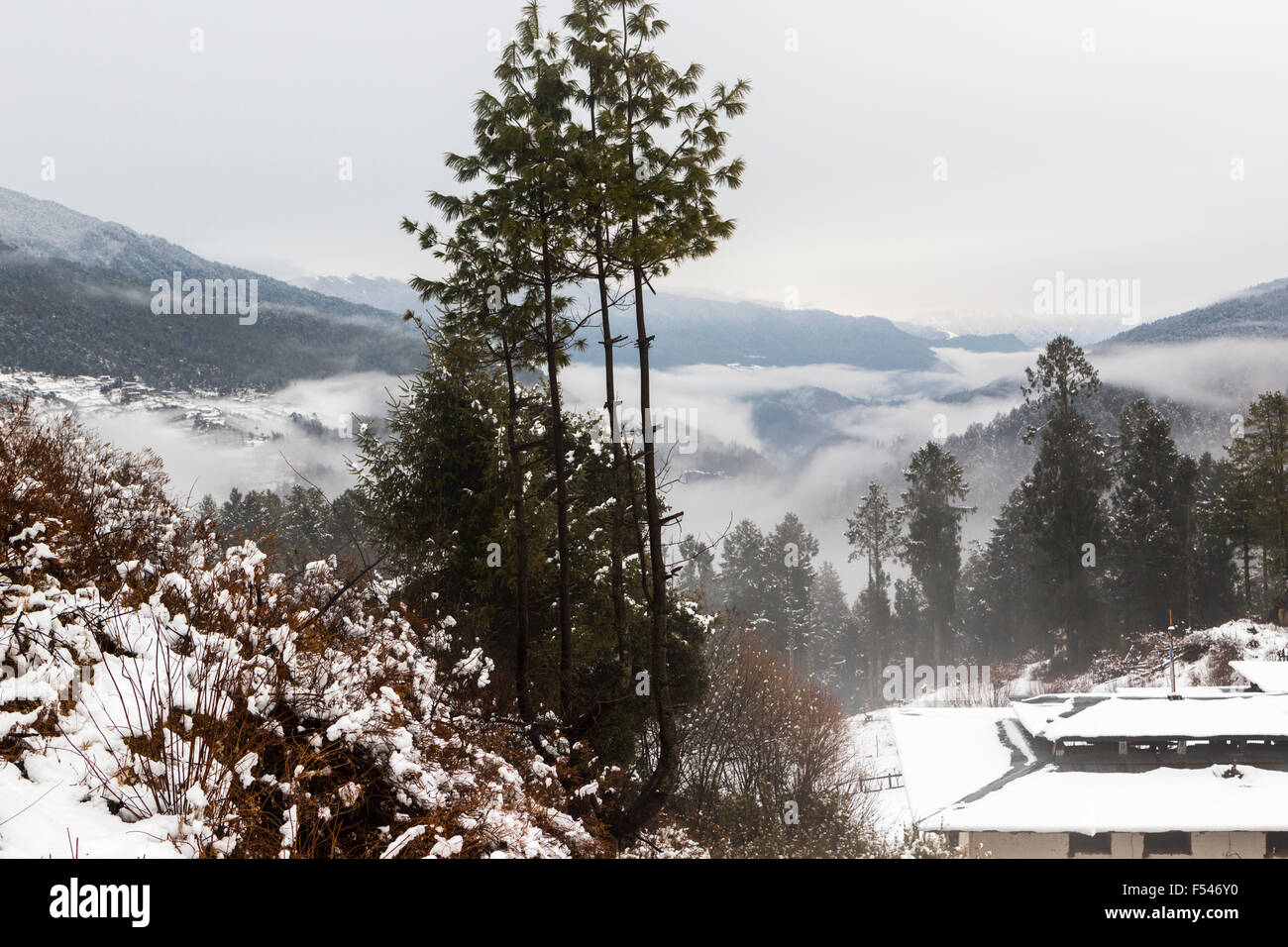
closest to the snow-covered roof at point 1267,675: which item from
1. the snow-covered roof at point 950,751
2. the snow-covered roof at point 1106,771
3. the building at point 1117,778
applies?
the building at point 1117,778

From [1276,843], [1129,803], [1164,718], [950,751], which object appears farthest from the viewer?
[950,751]

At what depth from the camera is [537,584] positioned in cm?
1794

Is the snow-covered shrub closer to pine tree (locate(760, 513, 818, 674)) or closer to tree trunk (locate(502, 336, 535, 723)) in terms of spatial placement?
tree trunk (locate(502, 336, 535, 723))

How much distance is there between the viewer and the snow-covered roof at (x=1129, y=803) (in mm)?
19109

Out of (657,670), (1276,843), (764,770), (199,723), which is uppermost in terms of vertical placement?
(199,723)

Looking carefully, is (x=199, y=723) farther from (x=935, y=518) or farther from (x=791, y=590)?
(x=791, y=590)

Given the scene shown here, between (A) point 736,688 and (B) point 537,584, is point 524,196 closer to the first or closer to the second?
(B) point 537,584

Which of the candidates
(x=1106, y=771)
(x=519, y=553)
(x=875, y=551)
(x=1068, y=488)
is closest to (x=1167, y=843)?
(x=1106, y=771)

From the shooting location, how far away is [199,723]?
4766 millimetres

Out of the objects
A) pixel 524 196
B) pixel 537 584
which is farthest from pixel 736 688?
pixel 524 196

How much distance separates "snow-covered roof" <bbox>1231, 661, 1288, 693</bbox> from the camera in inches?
1032

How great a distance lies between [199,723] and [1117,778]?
23.7 m
